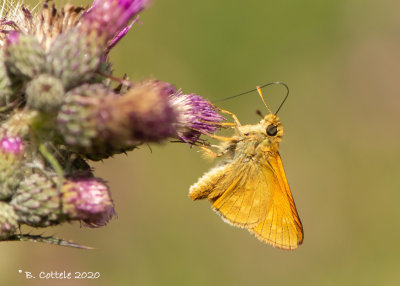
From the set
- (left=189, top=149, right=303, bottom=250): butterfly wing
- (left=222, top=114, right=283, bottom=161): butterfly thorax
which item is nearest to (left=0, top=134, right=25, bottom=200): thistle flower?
(left=189, top=149, right=303, bottom=250): butterfly wing

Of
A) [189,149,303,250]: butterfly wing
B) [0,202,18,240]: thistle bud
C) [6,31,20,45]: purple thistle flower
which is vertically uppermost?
[189,149,303,250]: butterfly wing

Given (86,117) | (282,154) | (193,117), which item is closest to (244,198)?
(193,117)

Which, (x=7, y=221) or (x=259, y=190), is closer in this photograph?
(x=7, y=221)

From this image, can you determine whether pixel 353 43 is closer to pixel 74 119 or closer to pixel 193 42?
pixel 193 42

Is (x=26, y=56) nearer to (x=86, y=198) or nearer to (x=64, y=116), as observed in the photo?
(x=64, y=116)

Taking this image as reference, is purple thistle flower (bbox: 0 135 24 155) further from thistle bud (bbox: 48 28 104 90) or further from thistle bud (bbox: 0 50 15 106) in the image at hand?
thistle bud (bbox: 48 28 104 90)

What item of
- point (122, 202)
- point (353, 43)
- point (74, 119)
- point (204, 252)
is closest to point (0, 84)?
point (74, 119)
